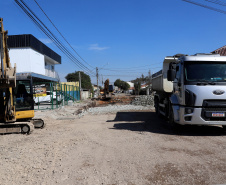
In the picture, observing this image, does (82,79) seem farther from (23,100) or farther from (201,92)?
(201,92)

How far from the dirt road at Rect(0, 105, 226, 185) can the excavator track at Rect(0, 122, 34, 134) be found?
3.53 feet

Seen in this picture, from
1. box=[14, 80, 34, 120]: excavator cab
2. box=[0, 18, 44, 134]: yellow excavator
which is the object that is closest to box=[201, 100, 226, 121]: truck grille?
box=[0, 18, 44, 134]: yellow excavator

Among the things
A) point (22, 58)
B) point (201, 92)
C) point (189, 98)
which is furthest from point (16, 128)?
point (22, 58)

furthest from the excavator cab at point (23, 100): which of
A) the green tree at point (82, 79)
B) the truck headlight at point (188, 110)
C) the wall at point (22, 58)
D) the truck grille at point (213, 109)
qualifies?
the green tree at point (82, 79)

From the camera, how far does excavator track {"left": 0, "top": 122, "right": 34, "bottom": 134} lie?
818 cm

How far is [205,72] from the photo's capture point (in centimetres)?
732

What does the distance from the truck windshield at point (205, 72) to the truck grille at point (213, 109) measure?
0.76 metres

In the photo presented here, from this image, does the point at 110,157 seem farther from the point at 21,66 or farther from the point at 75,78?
the point at 75,78

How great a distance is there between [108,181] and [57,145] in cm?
294

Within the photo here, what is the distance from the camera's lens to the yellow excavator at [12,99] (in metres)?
7.24

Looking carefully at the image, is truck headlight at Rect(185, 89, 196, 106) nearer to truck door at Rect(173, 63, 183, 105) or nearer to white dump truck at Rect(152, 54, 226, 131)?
white dump truck at Rect(152, 54, 226, 131)

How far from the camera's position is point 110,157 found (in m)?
5.13

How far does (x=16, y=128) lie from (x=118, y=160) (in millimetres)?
5180

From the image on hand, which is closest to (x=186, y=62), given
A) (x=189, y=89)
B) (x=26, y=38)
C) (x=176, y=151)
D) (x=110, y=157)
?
(x=189, y=89)
